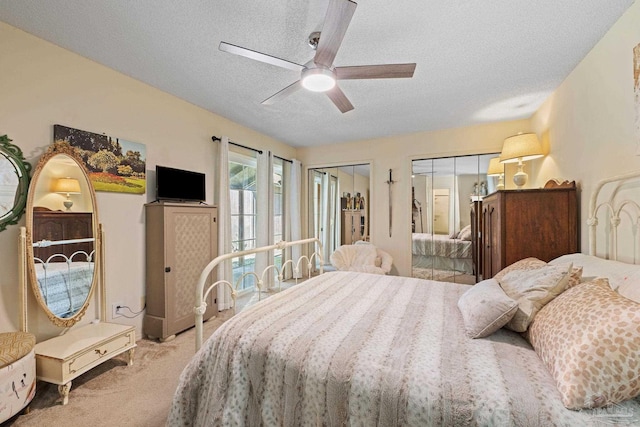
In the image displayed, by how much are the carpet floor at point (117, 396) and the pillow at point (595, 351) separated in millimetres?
2021

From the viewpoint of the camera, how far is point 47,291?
200cm

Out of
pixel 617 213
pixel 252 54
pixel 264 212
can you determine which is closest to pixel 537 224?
pixel 617 213

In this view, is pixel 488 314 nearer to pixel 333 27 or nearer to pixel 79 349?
pixel 333 27

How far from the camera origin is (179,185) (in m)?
2.89

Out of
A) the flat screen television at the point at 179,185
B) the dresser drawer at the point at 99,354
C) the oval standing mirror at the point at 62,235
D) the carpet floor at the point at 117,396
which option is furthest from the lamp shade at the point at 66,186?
the carpet floor at the point at 117,396

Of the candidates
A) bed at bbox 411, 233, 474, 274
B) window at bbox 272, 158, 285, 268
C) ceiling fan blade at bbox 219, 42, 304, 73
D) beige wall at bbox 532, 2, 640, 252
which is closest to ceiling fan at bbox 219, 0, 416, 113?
ceiling fan blade at bbox 219, 42, 304, 73

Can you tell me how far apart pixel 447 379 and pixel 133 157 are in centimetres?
301

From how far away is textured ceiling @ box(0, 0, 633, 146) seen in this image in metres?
1.66

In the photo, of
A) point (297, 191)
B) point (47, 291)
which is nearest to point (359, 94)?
point (297, 191)

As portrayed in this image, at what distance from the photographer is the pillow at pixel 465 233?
12.3 ft

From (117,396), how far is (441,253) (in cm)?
391

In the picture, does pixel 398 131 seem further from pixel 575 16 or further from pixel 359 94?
pixel 575 16

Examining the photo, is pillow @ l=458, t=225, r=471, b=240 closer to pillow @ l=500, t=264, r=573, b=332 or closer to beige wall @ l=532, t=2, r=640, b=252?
beige wall @ l=532, t=2, r=640, b=252

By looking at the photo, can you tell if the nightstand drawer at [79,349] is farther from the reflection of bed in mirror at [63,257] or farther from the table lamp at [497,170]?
the table lamp at [497,170]
